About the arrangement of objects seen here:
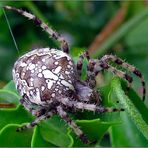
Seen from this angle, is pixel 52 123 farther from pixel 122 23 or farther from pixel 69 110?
pixel 122 23

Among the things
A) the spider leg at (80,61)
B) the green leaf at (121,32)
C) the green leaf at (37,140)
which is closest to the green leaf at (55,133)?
the green leaf at (37,140)

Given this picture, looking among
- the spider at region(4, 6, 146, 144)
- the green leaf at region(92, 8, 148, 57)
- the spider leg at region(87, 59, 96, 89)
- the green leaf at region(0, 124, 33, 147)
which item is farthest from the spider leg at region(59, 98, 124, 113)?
the green leaf at region(92, 8, 148, 57)

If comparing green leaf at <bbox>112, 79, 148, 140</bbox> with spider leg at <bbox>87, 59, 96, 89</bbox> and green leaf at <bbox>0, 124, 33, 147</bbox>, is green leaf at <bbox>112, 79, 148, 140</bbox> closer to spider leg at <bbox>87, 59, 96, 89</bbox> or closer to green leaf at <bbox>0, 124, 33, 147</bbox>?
green leaf at <bbox>0, 124, 33, 147</bbox>

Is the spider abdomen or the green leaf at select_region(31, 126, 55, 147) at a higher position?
the spider abdomen

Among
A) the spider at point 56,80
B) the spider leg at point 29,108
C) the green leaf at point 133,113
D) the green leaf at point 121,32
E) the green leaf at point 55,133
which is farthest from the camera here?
the green leaf at point 121,32

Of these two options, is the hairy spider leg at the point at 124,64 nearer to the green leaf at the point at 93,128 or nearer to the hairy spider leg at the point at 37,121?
the hairy spider leg at the point at 37,121

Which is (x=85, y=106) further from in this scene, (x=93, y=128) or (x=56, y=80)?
(x=93, y=128)

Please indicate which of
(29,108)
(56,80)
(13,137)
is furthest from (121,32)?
(13,137)
